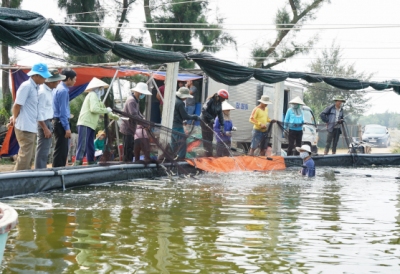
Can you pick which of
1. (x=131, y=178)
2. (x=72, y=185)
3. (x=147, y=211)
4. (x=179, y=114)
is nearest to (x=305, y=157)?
(x=179, y=114)

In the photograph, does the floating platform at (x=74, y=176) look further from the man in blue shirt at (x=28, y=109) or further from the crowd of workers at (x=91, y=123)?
the man in blue shirt at (x=28, y=109)

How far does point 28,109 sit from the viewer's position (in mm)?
9219

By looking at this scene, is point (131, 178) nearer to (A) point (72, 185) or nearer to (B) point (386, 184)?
(A) point (72, 185)

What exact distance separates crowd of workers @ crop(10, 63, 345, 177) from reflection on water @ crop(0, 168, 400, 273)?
3.18 ft

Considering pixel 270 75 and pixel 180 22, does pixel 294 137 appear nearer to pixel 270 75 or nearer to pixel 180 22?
pixel 270 75

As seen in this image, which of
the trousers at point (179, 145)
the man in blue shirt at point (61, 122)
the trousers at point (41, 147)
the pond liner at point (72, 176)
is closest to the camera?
the pond liner at point (72, 176)

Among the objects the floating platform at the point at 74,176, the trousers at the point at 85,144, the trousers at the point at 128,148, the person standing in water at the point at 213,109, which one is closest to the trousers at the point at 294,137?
the person standing in water at the point at 213,109

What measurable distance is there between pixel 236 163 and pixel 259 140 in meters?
2.67

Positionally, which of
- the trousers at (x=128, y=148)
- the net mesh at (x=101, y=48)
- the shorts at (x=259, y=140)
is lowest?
the trousers at (x=128, y=148)

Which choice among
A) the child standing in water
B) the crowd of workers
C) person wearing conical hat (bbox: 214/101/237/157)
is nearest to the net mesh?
the crowd of workers

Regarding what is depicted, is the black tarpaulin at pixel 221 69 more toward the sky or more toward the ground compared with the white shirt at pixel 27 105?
more toward the sky

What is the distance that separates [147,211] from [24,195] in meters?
2.07

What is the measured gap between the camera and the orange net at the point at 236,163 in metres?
12.8

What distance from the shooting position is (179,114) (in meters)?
13.7
